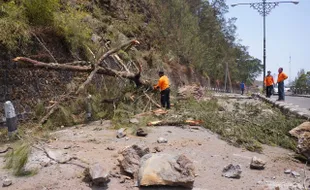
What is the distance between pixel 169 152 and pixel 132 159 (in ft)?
3.40

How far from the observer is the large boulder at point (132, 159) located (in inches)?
170

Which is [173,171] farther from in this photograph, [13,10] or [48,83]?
[13,10]

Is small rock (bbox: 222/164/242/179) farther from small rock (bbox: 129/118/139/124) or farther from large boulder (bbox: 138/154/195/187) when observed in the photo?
small rock (bbox: 129/118/139/124)

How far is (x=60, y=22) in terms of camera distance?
901 cm

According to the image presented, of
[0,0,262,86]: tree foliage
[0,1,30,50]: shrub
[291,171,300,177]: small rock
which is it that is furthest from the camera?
[0,0,262,86]: tree foliage

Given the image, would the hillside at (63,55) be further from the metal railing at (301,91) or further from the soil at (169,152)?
the metal railing at (301,91)

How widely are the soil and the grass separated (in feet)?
0.81

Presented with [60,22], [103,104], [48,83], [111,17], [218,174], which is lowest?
[218,174]

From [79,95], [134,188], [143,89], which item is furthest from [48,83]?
[134,188]

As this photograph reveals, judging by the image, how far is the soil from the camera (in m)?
4.12

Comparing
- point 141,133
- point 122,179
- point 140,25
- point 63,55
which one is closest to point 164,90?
point 141,133

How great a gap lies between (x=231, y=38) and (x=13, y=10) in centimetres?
3609

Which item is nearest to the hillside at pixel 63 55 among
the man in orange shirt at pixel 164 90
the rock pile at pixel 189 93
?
the man in orange shirt at pixel 164 90

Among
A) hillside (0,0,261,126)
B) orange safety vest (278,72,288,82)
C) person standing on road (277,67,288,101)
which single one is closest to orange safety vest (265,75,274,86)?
person standing on road (277,67,288,101)
